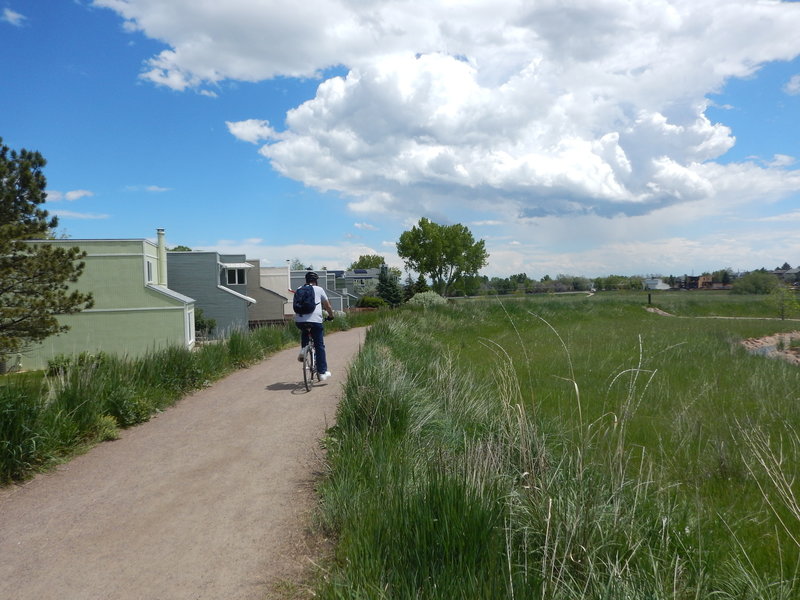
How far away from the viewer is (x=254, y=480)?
5148mm

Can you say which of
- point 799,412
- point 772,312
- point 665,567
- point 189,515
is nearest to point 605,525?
point 665,567

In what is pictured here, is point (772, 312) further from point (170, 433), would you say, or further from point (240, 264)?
point (170, 433)

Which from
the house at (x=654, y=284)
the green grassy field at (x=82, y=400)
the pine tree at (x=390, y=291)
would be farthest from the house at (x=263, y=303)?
the house at (x=654, y=284)

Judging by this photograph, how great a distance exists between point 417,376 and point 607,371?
5557mm

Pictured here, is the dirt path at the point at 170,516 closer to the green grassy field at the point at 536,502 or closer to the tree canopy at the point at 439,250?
the green grassy field at the point at 536,502

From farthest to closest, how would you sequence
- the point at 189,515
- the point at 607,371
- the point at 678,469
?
the point at 607,371 → the point at 678,469 → the point at 189,515

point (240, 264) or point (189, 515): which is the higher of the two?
point (240, 264)

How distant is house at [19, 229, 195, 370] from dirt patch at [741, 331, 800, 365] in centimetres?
2905

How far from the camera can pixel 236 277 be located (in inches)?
2085

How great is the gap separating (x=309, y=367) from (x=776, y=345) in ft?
78.4

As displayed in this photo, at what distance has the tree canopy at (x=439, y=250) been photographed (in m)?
Answer: 99.9

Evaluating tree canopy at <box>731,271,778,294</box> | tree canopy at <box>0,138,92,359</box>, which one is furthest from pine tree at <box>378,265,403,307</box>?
tree canopy at <box>0,138,92,359</box>

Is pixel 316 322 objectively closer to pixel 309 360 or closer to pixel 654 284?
pixel 309 360

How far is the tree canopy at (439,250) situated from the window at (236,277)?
5036 cm
